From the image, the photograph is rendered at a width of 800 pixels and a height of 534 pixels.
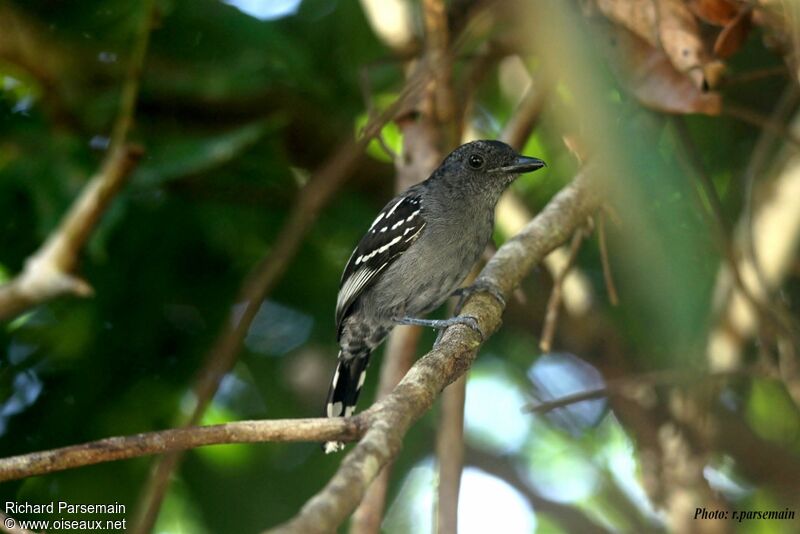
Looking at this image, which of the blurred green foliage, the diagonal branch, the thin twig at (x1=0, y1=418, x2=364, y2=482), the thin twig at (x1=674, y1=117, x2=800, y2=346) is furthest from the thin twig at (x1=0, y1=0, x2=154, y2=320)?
the thin twig at (x1=674, y1=117, x2=800, y2=346)

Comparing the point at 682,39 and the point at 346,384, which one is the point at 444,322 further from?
the point at 682,39

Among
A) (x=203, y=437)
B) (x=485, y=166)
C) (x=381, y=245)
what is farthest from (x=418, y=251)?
(x=203, y=437)

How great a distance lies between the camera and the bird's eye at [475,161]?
4.93 m

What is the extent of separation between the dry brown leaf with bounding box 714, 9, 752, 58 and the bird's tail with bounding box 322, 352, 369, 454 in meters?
2.29

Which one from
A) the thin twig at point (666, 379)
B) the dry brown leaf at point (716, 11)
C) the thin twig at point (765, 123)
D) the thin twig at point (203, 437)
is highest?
the dry brown leaf at point (716, 11)

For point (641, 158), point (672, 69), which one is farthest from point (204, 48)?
point (641, 158)

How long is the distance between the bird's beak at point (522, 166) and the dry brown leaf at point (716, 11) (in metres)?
1.01

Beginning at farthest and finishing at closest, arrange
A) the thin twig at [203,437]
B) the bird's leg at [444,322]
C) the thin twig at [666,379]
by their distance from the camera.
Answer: the thin twig at [666,379] → the bird's leg at [444,322] → the thin twig at [203,437]

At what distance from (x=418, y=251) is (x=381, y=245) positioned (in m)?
0.19

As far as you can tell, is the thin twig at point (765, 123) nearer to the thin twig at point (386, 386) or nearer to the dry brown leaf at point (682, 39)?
the dry brown leaf at point (682, 39)

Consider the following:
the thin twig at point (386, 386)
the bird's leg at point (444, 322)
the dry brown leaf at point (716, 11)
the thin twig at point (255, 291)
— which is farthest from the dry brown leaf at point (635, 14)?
the thin twig at point (386, 386)

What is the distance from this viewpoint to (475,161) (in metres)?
4.95

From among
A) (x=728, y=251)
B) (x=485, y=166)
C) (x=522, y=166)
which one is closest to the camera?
(x=728, y=251)

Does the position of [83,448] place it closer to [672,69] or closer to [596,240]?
[672,69]
